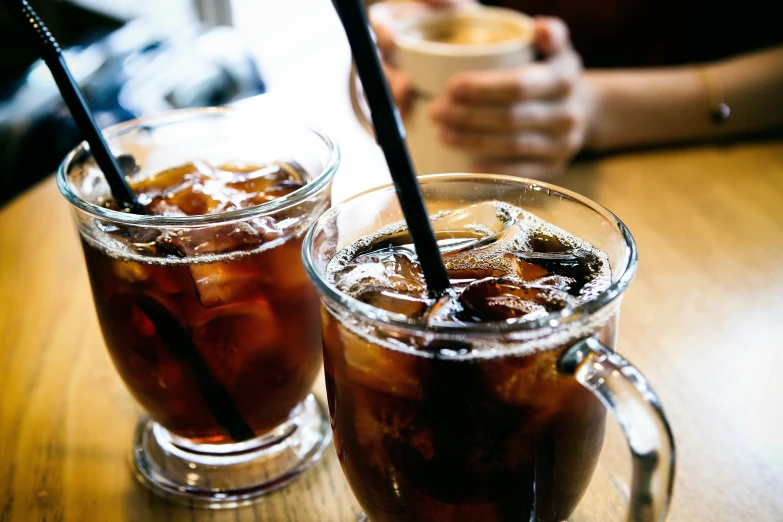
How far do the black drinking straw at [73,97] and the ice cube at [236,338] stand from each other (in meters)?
0.14

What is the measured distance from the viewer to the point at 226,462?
776mm

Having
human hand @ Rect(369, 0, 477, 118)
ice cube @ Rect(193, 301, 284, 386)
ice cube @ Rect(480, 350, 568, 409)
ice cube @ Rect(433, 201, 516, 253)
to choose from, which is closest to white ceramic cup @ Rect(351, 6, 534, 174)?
human hand @ Rect(369, 0, 477, 118)

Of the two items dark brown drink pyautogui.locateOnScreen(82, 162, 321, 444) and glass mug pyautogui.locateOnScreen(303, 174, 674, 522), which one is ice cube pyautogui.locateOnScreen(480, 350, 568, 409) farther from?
dark brown drink pyautogui.locateOnScreen(82, 162, 321, 444)

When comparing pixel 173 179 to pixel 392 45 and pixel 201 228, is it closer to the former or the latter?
pixel 201 228

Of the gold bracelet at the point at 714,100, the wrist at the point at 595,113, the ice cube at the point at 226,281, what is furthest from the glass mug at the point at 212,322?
the gold bracelet at the point at 714,100

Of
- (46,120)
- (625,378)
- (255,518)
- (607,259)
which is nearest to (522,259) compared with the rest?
(607,259)

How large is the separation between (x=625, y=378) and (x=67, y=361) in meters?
0.74

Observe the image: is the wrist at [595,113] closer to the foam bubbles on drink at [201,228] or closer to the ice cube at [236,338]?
the foam bubbles on drink at [201,228]

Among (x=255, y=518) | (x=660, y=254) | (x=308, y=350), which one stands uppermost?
(x=308, y=350)

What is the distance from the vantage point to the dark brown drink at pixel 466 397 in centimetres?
50

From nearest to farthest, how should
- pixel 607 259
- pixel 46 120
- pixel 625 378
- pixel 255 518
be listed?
1. pixel 625 378
2. pixel 607 259
3. pixel 255 518
4. pixel 46 120

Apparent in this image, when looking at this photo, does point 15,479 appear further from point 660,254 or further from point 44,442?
point 660,254

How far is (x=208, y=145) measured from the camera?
889 mm

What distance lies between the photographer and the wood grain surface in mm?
723
